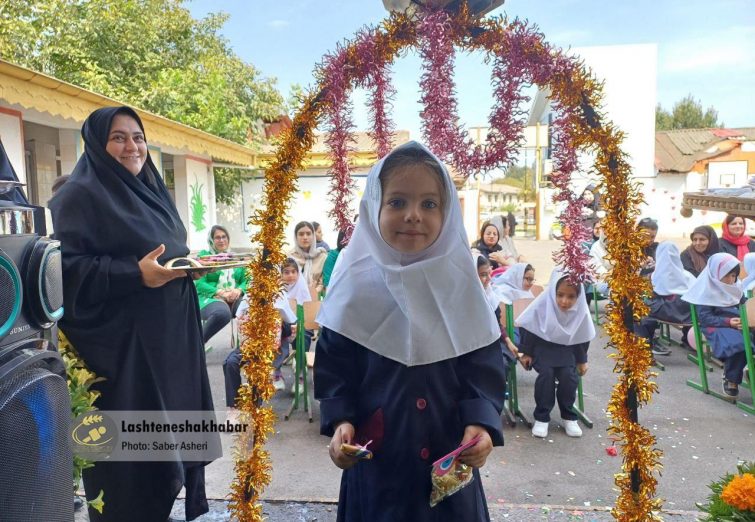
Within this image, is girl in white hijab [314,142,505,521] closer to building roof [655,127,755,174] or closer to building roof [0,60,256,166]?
building roof [0,60,256,166]

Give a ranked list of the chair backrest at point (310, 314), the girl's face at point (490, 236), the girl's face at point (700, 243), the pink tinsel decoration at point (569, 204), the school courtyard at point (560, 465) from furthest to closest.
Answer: the girl's face at point (490, 236)
the girl's face at point (700, 243)
the chair backrest at point (310, 314)
the school courtyard at point (560, 465)
the pink tinsel decoration at point (569, 204)

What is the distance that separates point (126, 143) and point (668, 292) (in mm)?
5939

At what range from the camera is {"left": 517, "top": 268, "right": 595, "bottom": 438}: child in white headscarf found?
415 cm

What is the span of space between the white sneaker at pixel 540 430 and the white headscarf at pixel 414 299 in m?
2.76

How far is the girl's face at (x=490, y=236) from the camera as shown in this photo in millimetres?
7102

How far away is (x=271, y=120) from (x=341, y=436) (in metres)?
17.0

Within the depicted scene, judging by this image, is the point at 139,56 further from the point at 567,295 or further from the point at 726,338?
the point at 726,338

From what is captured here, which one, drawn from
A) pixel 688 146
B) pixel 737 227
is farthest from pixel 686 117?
pixel 737 227

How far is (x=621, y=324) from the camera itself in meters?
2.21

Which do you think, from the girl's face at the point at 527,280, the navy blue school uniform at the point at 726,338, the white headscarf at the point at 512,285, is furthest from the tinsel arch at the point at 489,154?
the navy blue school uniform at the point at 726,338

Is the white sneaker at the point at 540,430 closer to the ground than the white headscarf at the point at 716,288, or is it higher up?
closer to the ground

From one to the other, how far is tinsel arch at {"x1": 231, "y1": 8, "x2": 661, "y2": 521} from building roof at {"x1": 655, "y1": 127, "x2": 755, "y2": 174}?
87.5 ft

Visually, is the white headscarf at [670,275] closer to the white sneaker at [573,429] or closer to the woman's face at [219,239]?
the white sneaker at [573,429]

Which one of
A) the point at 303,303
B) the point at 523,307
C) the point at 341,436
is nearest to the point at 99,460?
the point at 341,436
